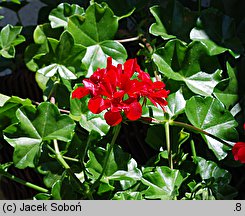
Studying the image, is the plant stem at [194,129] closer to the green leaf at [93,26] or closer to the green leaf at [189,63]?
the green leaf at [189,63]

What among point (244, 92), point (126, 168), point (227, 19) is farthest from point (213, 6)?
point (126, 168)

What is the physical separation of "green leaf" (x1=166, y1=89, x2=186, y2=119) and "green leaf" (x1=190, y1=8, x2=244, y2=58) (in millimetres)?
133

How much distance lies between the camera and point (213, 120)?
1.17m

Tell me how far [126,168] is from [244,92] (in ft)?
1.02

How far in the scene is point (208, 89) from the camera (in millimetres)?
1219

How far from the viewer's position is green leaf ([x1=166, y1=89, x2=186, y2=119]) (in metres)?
1.18

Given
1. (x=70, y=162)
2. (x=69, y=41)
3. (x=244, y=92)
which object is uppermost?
(x=69, y=41)

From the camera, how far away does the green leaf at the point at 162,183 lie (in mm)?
1106

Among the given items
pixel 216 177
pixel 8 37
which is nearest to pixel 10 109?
pixel 8 37

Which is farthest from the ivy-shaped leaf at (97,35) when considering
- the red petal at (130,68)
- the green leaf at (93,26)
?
the red petal at (130,68)

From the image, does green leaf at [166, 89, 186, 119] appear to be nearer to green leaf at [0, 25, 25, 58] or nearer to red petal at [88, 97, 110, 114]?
red petal at [88, 97, 110, 114]

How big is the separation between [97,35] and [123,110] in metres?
0.33

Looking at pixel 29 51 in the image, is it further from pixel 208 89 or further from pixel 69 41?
pixel 208 89

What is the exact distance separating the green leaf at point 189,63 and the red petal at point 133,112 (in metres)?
0.27
